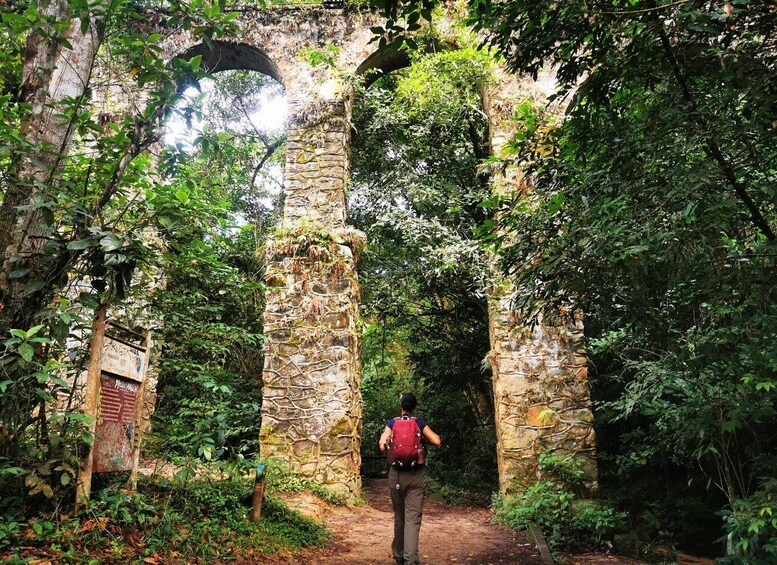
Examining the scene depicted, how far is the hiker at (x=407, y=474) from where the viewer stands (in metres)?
3.90

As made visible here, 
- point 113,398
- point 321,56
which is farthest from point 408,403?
point 321,56

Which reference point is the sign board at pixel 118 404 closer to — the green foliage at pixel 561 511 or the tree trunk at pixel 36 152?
the tree trunk at pixel 36 152

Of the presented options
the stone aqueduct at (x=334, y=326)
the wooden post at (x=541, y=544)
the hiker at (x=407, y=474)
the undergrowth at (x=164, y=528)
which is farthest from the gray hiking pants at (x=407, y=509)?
the stone aqueduct at (x=334, y=326)

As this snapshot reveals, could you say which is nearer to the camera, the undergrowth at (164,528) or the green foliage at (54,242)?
the undergrowth at (164,528)

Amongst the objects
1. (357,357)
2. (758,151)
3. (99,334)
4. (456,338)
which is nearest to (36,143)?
(99,334)

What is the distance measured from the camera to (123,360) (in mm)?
3646

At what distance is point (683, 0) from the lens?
93.3 inches

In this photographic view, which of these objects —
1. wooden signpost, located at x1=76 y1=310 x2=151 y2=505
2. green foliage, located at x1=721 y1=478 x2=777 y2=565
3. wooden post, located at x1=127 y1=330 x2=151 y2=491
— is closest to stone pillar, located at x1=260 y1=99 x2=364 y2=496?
wooden post, located at x1=127 y1=330 x2=151 y2=491

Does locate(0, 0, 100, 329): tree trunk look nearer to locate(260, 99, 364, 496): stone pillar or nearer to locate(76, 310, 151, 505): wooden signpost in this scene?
locate(76, 310, 151, 505): wooden signpost

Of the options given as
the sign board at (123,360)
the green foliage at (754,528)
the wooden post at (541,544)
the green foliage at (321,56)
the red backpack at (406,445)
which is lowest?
the wooden post at (541,544)

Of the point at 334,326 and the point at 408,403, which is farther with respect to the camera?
the point at 334,326

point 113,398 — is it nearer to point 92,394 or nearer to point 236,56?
point 92,394

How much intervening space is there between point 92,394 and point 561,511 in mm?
4683

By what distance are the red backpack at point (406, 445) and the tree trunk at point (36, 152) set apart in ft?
8.59
